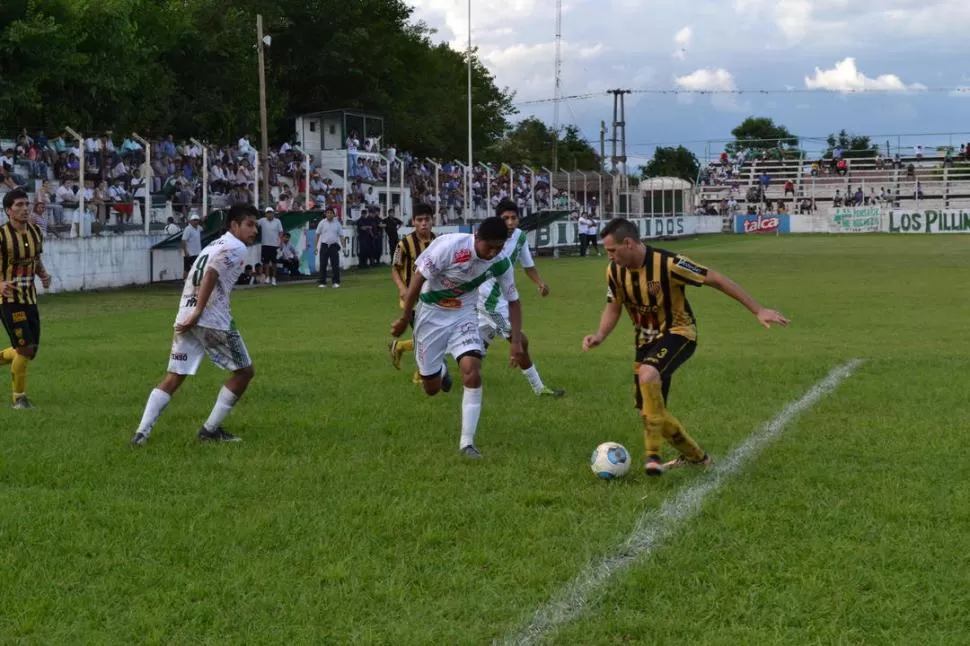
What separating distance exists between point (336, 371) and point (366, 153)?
36758 millimetres

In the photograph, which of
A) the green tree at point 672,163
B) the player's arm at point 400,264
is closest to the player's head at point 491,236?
the player's arm at point 400,264

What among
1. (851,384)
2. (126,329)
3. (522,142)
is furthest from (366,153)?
(522,142)

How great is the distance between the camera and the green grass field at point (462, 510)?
4.70m

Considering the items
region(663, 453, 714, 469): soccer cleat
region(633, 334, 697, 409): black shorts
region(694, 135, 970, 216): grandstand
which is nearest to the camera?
region(633, 334, 697, 409): black shorts

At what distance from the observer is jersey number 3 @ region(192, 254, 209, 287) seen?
8219mm

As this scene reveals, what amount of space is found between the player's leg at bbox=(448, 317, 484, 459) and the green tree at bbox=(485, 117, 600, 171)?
83741 mm

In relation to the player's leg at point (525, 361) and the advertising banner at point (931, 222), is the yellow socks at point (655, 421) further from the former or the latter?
the advertising banner at point (931, 222)

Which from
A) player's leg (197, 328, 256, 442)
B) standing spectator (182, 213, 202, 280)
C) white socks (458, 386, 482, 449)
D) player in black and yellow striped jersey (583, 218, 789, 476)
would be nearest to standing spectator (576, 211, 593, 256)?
standing spectator (182, 213, 202, 280)

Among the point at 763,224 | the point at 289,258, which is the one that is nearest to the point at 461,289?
the point at 289,258

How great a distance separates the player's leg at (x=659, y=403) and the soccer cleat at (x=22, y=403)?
553cm

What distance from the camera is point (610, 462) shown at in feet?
23.1

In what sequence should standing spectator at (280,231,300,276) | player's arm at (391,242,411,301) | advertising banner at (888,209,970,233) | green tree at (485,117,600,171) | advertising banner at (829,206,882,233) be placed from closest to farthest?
player's arm at (391,242,411,301)
standing spectator at (280,231,300,276)
advertising banner at (888,209,970,233)
advertising banner at (829,206,882,233)
green tree at (485,117,600,171)

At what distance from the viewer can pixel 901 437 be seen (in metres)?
8.27

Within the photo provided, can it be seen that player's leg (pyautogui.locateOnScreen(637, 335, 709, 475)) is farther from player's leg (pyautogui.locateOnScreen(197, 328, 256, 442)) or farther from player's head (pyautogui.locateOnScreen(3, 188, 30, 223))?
player's head (pyautogui.locateOnScreen(3, 188, 30, 223))
